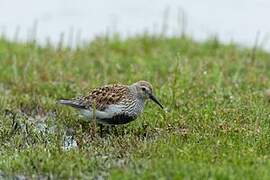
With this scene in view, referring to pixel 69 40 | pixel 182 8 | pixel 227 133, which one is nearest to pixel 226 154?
pixel 227 133

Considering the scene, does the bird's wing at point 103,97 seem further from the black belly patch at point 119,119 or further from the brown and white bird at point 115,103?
the black belly patch at point 119,119

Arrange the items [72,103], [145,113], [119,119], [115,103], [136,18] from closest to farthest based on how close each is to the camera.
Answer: [119,119] → [115,103] → [72,103] → [145,113] → [136,18]

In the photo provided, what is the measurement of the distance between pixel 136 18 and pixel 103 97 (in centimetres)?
735

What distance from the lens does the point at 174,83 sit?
1027 centimetres

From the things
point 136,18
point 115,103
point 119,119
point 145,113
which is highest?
point 115,103

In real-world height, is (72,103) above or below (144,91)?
below

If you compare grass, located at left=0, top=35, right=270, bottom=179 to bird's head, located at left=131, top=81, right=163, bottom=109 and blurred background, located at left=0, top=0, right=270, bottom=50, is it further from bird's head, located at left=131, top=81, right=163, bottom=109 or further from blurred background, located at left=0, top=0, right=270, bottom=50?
blurred background, located at left=0, top=0, right=270, bottom=50

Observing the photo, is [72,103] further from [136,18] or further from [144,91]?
[136,18]

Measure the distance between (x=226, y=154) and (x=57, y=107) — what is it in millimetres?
2790

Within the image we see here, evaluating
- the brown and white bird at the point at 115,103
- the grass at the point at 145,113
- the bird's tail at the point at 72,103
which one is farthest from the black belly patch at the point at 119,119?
the bird's tail at the point at 72,103

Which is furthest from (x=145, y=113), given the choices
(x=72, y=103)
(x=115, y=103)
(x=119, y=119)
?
(x=72, y=103)

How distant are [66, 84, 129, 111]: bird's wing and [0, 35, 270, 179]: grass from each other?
0.72 ft

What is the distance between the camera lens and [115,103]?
9.34 m

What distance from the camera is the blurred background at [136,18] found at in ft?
51.1
